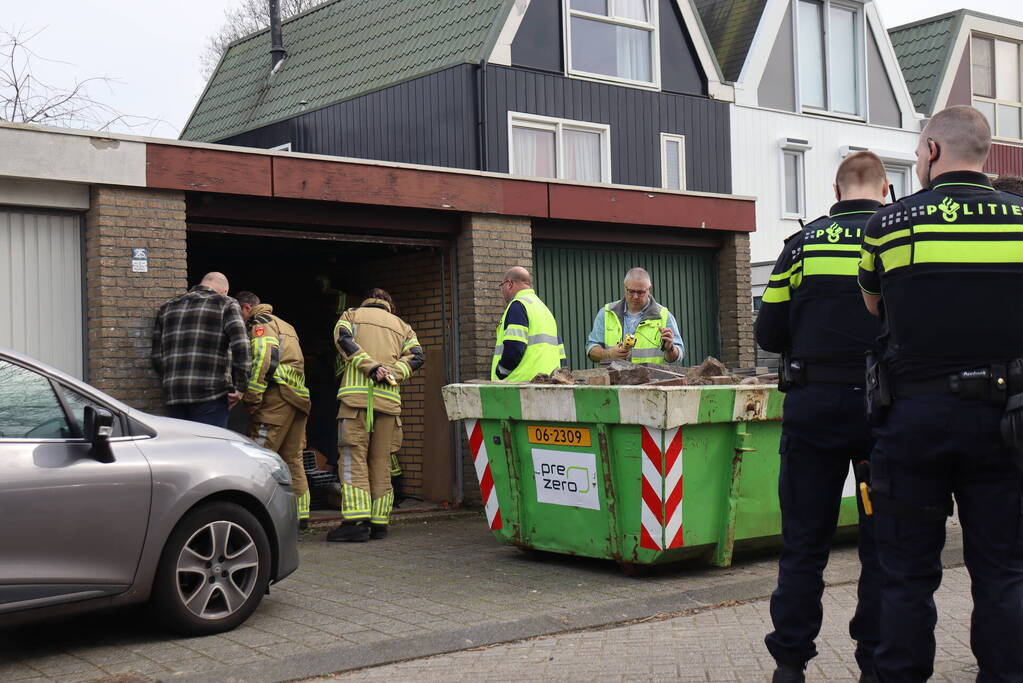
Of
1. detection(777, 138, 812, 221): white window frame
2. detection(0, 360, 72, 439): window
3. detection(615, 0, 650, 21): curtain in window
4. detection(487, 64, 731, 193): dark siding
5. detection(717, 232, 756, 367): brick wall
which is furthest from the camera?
detection(777, 138, 812, 221): white window frame

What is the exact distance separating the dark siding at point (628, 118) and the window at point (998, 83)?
8.66 metres

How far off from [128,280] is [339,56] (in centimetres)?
1302

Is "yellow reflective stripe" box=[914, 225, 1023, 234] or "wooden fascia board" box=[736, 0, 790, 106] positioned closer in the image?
"yellow reflective stripe" box=[914, 225, 1023, 234]

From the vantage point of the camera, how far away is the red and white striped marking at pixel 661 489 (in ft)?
23.5

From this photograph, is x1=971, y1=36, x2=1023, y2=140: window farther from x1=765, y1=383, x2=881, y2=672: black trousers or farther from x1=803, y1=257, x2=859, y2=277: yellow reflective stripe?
x1=765, y1=383, x2=881, y2=672: black trousers

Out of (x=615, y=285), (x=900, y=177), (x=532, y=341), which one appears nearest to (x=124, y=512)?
(x=532, y=341)

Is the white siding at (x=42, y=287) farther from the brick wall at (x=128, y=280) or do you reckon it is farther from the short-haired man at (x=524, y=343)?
the short-haired man at (x=524, y=343)

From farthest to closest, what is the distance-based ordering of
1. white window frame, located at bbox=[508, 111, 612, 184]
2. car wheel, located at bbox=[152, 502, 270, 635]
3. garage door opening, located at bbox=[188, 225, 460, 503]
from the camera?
white window frame, located at bbox=[508, 111, 612, 184], garage door opening, located at bbox=[188, 225, 460, 503], car wheel, located at bbox=[152, 502, 270, 635]

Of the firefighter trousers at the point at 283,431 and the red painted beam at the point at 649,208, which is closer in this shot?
the firefighter trousers at the point at 283,431

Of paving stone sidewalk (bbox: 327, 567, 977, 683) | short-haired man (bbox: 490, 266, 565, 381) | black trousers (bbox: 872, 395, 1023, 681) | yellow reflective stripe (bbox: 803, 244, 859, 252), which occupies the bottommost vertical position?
paving stone sidewalk (bbox: 327, 567, 977, 683)

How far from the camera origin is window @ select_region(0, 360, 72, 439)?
5632mm

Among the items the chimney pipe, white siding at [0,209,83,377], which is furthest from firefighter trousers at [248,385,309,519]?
the chimney pipe

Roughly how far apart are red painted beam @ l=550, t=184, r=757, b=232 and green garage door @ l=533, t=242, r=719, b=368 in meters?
0.46

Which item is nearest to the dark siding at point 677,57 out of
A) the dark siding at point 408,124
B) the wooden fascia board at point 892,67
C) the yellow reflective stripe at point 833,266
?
the dark siding at point 408,124
